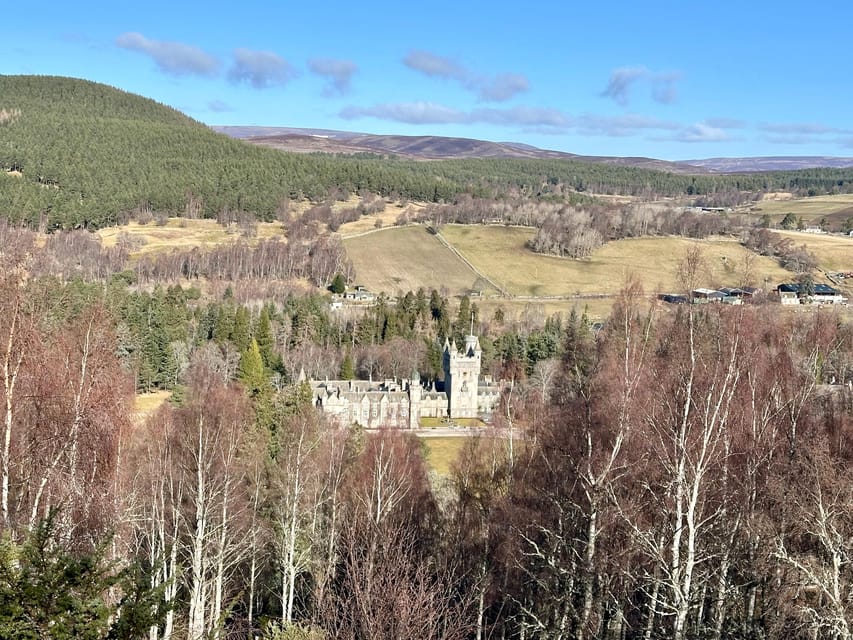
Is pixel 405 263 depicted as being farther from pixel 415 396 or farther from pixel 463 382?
pixel 415 396

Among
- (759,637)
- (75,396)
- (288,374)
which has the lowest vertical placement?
(288,374)

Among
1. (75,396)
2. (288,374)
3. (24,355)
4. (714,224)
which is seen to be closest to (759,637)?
(75,396)

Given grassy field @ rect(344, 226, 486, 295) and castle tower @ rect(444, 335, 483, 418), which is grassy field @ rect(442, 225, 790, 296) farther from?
castle tower @ rect(444, 335, 483, 418)

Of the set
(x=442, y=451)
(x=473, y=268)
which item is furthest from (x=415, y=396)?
(x=473, y=268)

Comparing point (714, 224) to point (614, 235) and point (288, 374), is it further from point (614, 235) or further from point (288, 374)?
point (288, 374)

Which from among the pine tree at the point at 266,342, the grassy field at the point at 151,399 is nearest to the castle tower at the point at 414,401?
the pine tree at the point at 266,342

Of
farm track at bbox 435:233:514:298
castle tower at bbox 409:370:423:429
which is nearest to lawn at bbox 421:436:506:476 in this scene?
castle tower at bbox 409:370:423:429
